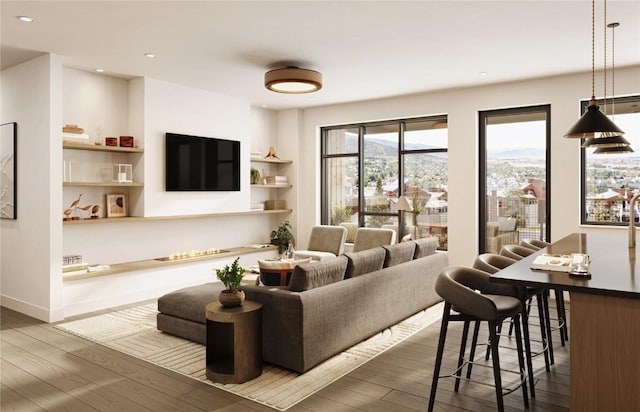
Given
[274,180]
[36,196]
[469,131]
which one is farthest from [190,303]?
[469,131]

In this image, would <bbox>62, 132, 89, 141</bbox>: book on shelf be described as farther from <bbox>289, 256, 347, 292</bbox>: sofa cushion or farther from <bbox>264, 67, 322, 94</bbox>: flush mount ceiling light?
<bbox>289, 256, 347, 292</bbox>: sofa cushion

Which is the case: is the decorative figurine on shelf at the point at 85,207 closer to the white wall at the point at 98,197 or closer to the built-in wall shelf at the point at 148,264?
the white wall at the point at 98,197

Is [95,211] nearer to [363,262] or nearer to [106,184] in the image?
[106,184]

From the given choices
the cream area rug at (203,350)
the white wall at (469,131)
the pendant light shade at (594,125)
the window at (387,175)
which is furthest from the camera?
the window at (387,175)

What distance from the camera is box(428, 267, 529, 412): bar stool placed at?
2.68 m

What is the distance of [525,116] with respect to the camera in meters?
6.55

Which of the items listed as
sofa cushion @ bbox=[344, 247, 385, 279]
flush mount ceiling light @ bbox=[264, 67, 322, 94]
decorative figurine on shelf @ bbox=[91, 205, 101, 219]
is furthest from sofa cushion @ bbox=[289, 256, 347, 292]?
decorative figurine on shelf @ bbox=[91, 205, 101, 219]

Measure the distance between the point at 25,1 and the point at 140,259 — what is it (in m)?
3.61

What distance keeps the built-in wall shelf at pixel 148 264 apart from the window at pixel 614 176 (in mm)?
4805

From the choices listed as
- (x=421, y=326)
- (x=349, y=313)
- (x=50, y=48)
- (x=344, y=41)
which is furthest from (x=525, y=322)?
(x=50, y=48)

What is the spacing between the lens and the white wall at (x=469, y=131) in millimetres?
6000

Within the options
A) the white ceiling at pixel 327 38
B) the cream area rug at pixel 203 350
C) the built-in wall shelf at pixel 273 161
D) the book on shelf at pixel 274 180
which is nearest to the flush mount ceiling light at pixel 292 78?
the white ceiling at pixel 327 38

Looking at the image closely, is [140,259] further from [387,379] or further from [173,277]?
[387,379]

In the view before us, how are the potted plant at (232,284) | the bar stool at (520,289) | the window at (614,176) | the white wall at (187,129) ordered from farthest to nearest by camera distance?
the white wall at (187,129)
the window at (614,176)
the potted plant at (232,284)
the bar stool at (520,289)
